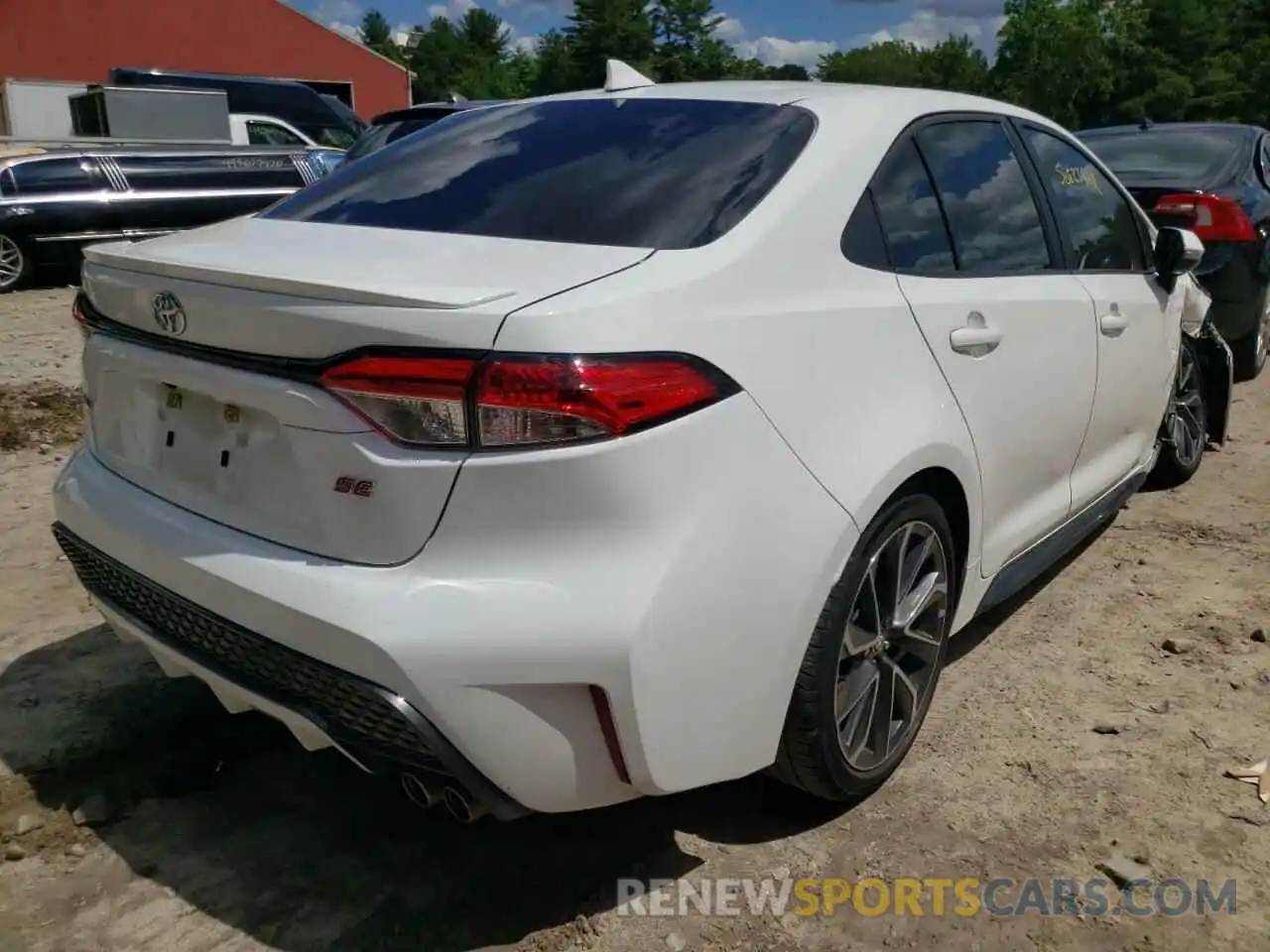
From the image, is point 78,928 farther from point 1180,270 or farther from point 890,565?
point 1180,270

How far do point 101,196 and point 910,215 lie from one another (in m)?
9.97

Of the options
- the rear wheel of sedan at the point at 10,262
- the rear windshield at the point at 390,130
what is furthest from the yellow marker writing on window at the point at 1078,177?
the rear wheel of sedan at the point at 10,262

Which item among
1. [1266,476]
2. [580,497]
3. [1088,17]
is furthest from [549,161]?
[1088,17]

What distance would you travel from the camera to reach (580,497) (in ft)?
6.37

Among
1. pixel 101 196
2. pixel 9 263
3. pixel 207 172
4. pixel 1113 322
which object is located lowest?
pixel 9 263

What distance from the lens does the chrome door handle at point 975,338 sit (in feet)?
8.95

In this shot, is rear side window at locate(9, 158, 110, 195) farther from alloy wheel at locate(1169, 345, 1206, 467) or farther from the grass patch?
alloy wheel at locate(1169, 345, 1206, 467)

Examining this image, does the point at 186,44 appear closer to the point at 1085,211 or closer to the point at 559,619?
the point at 1085,211

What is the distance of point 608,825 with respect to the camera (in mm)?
2652

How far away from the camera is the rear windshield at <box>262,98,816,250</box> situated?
238 cm

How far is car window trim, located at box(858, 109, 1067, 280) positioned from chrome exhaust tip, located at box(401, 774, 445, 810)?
151 centimetres

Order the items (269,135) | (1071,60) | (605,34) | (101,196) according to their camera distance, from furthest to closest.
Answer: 1. (605,34)
2. (1071,60)
3. (269,135)
4. (101,196)

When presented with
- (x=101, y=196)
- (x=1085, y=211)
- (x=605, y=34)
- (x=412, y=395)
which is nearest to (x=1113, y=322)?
(x=1085, y=211)

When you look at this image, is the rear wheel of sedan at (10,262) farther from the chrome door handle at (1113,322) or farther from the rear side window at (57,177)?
the chrome door handle at (1113,322)
